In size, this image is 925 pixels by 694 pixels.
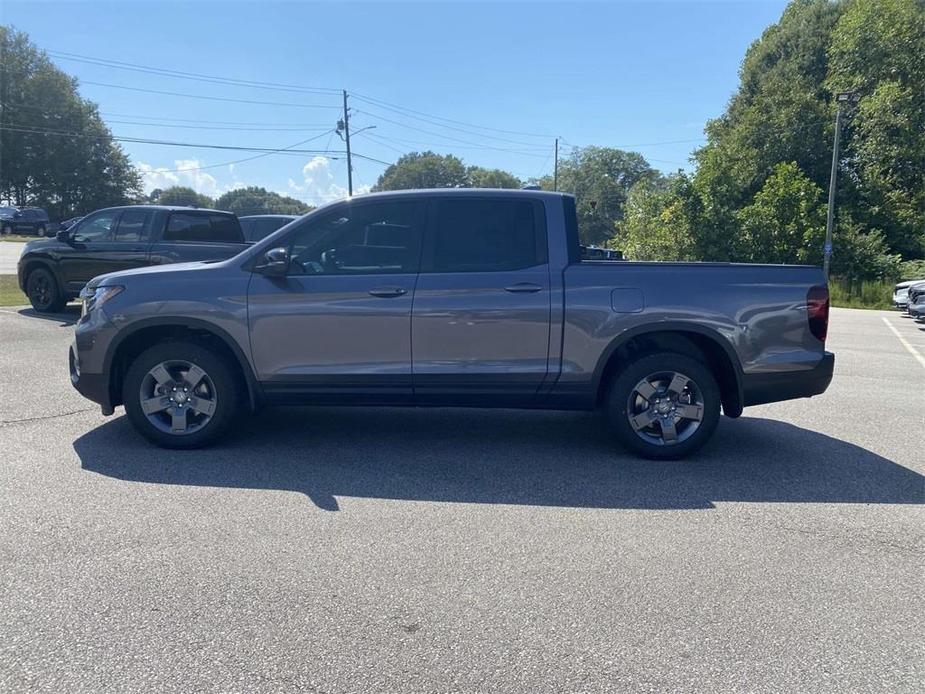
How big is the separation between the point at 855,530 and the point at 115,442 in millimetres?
5236

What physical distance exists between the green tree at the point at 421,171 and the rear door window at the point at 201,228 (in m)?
50.9

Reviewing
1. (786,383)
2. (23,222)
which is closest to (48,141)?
(23,222)

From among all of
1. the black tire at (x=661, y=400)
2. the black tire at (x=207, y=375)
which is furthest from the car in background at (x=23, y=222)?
the black tire at (x=661, y=400)

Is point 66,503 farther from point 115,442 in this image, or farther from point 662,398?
point 662,398

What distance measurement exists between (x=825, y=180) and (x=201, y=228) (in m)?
34.3

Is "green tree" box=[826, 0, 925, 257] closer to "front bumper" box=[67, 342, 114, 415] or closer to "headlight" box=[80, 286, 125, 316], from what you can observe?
"headlight" box=[80, 286, 125, 316]

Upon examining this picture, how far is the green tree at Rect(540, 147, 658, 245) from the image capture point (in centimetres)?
8456

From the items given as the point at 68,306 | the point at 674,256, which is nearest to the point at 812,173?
the point at 674,256

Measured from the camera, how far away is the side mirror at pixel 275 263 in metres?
5.32

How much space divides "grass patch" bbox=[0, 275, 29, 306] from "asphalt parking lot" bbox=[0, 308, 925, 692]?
9.43 metres

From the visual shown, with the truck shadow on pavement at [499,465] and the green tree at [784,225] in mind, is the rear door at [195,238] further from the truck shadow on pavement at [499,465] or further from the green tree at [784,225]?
the green tree at [784,225]

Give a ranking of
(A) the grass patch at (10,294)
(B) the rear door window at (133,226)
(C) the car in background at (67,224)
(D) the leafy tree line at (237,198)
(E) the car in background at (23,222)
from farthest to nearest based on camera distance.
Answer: (D) the leafy tree line at (237,198) → (E) the car in background at (23,222) → (A) the grass patch at (10,294) → (C) the car in background at (67,224) → (B) the rear door window at (133,226)

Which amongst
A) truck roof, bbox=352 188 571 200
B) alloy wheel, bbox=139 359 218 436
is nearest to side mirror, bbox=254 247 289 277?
truck roof, bbox=352 188 571 200

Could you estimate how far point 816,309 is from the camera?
542cm
